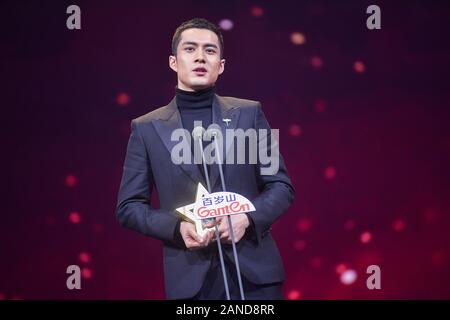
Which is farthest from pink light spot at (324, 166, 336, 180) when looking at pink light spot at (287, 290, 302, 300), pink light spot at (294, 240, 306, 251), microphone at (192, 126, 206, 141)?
microphone at (192, 126, 206, 141)

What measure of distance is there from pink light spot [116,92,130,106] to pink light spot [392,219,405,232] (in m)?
1.42

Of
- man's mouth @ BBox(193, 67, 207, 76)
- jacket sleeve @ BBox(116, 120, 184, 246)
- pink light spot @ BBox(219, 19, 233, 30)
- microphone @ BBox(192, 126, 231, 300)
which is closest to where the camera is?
microphone @ BBox(192, 126, 231, 300)

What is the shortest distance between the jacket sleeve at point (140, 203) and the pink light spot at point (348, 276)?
1224mm

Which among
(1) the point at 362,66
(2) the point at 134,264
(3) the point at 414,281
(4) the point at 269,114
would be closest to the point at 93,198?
(2) the point at 134,264

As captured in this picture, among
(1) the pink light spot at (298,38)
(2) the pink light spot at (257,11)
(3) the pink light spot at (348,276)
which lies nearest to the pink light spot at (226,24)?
(2) the pink light spot at (257,11)

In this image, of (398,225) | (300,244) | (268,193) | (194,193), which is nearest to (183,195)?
(194,193)

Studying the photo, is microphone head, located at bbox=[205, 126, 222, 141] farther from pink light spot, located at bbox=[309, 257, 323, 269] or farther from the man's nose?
pink light spot, located at bbox=[309, 257, 323, 269]

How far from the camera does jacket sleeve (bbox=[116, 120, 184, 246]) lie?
6.68ft

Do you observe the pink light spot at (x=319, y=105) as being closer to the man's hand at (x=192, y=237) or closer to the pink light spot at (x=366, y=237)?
the pink light spot at (x=366, y=237)

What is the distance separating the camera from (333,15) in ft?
9.78

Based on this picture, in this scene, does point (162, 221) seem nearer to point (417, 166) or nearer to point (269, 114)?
point (269, 114)

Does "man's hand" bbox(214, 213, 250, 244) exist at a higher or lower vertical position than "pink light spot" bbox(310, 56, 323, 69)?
lower

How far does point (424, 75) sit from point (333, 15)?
531 mm

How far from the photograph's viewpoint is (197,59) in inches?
87.0
